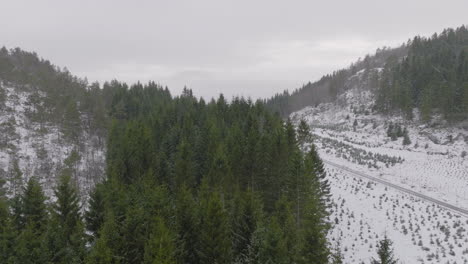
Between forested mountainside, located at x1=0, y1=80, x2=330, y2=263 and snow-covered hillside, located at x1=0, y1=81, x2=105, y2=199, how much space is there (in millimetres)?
27346

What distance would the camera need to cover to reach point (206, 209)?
20.7m

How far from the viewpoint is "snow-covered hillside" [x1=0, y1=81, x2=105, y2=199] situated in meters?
61.4

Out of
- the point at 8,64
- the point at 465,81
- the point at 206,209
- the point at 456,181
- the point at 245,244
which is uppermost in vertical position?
the point at 8,64

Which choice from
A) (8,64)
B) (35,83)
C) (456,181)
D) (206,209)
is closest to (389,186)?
(456,181)

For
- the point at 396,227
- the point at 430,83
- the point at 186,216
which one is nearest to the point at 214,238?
the point at 186,216

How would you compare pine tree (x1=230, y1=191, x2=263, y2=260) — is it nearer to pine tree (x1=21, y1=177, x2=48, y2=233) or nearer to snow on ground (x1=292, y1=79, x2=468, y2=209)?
pine tree (x1=21, y1=177, x2=48, y2=233)

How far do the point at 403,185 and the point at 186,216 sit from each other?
1440 inches

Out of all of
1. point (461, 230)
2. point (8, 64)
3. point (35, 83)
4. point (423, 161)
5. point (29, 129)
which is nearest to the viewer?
point (461, 230)

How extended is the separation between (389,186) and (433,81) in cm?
6027

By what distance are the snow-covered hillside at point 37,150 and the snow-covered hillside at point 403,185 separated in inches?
1856

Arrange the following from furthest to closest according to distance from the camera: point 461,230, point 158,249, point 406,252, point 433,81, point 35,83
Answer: point 35,83
point 433,81
point 461,230
point 406,252
point 158,249

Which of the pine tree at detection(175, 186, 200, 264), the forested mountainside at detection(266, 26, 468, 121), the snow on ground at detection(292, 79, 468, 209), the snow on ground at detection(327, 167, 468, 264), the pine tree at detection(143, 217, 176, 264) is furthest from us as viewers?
the forested mountainside at detection(266, 26, 468, 121)

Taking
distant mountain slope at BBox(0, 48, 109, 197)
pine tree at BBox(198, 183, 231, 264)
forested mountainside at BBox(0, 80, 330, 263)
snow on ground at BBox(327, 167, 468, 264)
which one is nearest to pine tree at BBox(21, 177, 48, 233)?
forested mountainside at BBox(0, 80, 330, 263)

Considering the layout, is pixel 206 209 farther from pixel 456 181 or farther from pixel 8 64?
pixel 8 64
